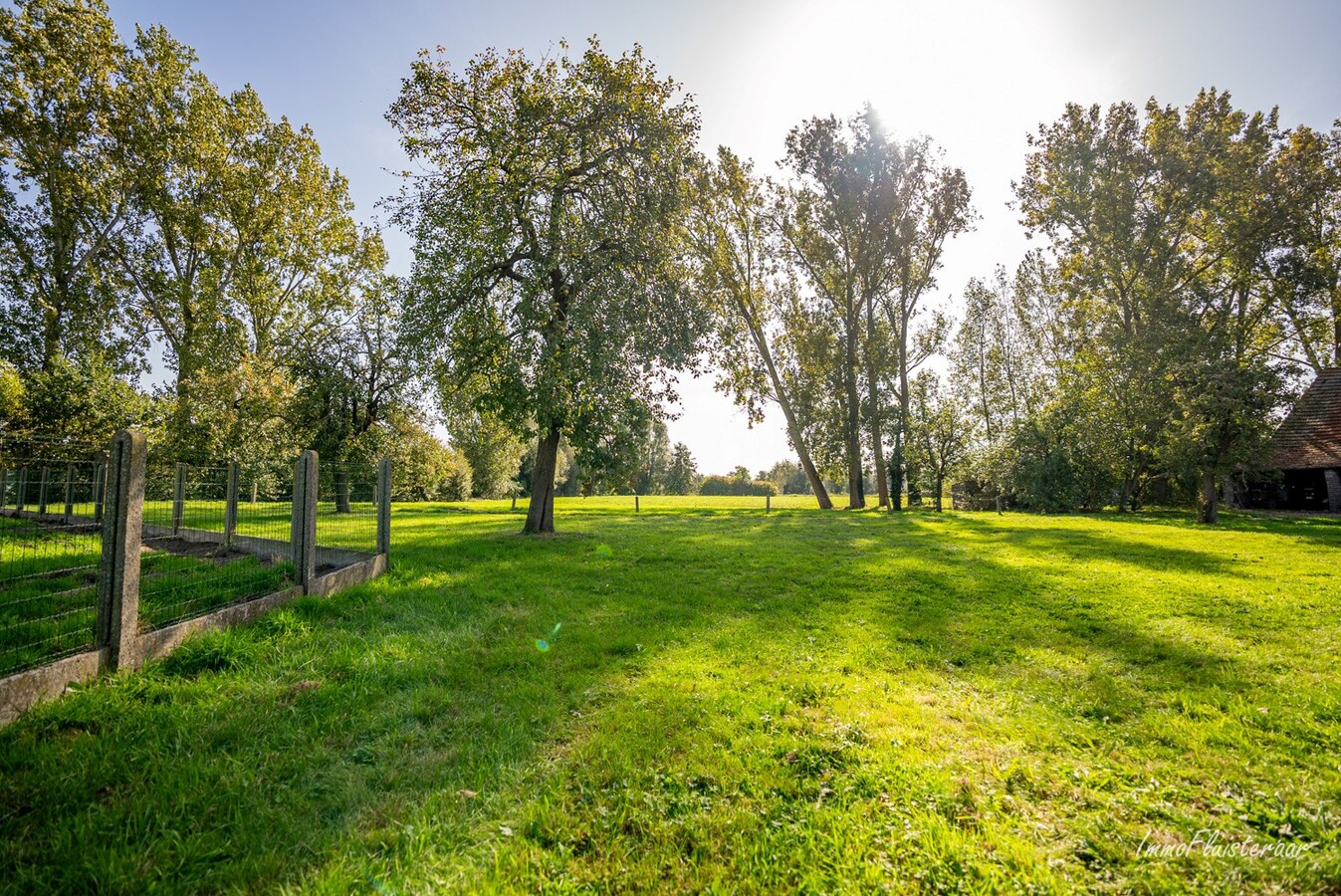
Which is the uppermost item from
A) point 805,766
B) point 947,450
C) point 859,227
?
point 859,227

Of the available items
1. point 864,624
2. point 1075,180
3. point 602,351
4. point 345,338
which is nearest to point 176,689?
point 864,624

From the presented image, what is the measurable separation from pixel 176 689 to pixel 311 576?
11.0 feet

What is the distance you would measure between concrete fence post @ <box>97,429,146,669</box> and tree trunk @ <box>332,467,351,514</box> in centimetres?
418

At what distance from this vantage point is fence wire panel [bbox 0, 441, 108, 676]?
4926 millimetres

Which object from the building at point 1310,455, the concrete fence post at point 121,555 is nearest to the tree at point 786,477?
the building at point 1310,455

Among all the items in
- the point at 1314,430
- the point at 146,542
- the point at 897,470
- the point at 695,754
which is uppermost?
the point at 1314,430

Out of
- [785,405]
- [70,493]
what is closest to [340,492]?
[70,493]

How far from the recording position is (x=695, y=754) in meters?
4.26

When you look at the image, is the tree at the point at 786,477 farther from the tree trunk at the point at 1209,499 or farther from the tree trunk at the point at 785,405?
the tree trunk at the point at 1209,499

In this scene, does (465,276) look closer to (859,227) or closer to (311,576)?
(311,576)

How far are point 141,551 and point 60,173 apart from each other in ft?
92.1

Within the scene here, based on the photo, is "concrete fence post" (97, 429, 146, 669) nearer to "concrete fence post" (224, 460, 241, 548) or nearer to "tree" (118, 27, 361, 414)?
"concrete fence post" (224, 460, 241, 548)

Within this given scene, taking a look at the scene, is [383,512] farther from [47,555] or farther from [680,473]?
[680,473]

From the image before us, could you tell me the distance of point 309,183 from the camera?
28125mm
